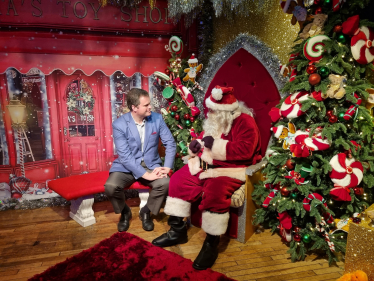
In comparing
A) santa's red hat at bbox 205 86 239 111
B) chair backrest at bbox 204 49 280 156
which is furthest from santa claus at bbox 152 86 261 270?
chair backrest at bbox 204 49 280 156

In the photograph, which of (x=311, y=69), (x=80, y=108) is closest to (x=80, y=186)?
(x=80, y=108)

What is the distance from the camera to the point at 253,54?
10.5 ft

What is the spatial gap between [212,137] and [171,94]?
4.10ft

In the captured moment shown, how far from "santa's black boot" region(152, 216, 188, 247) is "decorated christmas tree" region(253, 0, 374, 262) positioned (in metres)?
0.93

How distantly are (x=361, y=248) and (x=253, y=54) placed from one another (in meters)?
2.17

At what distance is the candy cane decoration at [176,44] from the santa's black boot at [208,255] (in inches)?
98.1

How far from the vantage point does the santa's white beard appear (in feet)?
9.21

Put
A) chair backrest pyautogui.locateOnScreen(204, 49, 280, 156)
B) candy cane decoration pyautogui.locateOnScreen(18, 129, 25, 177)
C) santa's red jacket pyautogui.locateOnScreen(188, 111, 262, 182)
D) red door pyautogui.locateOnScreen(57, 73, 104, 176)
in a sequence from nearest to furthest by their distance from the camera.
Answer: santa's red jacket pyautogui.locateOnScreen(188, 111, 262, 182) → chair backrest pyautogui.locateOnScreen(204, 49, 280, 156) → candy cane decoration pyautogui.locateOnScreen(18, 129, 25, 177) → red door pyautogui.locateOnScreen(57, 73, 104, 176)

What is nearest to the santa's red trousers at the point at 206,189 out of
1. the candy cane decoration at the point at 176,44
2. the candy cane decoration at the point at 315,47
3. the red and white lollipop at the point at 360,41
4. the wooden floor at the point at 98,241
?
the wooden floor at the point at 98,241

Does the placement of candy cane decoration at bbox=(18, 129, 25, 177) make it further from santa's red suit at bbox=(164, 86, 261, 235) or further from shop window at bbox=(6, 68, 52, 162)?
santa's red suit at bbox=(164, 86, 261, 235)

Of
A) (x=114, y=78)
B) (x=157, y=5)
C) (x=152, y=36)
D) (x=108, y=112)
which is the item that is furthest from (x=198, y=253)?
(x=157, y=5)

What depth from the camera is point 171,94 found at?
12.5 ft

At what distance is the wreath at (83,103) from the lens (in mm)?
4047

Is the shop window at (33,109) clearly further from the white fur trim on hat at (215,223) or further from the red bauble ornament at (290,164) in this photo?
the red bauble ornament at (290,164)
